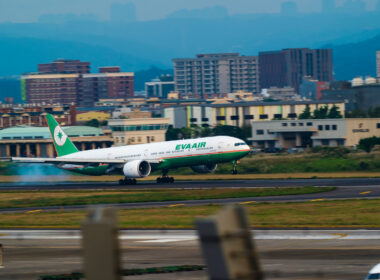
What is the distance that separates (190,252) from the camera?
118 ft

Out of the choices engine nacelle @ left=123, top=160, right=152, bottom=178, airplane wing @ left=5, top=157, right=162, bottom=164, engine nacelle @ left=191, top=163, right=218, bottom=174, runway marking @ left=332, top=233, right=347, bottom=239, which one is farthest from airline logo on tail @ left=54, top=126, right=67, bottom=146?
runway marking @ left=332, top=233, right=347, bottom=239

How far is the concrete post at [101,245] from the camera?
1015 cm

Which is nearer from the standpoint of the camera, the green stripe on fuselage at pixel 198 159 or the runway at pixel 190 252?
the runway at pixel 190 252

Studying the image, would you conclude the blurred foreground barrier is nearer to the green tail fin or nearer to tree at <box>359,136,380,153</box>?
the green tail fin

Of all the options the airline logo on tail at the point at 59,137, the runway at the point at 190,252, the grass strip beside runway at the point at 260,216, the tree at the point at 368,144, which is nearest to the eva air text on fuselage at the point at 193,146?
the airline logo on tail at the point at 59,137

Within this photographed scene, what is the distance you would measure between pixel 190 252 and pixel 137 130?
496ft

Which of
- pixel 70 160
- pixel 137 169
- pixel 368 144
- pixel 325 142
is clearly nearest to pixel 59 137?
pixel 70 160

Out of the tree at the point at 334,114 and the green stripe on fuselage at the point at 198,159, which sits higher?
the tree at the point at 334,114

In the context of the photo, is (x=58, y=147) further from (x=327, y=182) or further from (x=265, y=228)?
(x=265, y=228)

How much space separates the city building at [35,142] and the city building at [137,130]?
149 inches

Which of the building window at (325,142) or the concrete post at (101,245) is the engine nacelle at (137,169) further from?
the concrete post at (101,245)

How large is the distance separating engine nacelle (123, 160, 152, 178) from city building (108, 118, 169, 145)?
93.5 meters

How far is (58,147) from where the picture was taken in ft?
334

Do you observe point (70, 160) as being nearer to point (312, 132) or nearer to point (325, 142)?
point (325, 142)
